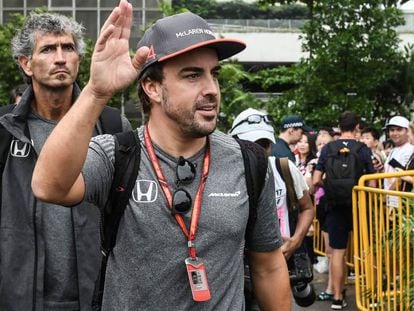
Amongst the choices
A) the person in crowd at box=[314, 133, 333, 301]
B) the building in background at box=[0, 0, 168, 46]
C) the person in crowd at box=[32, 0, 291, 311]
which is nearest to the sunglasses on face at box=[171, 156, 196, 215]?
the person in crowd at box=[32, 0, 291, 311]

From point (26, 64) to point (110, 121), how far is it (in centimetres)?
54

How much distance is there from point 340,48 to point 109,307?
50.0 ft

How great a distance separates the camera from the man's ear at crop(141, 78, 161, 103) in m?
2.76

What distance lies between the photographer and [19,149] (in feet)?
11.4

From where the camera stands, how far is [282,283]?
10.00 ft

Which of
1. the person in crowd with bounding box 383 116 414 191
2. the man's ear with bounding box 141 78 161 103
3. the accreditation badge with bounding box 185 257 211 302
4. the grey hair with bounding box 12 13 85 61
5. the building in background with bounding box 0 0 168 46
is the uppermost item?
the building in background with bounding box 0 0 168 46

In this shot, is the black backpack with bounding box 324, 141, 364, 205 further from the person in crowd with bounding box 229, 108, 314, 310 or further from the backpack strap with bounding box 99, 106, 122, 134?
the backpack strap with bounding box 99, 106, 122, 134

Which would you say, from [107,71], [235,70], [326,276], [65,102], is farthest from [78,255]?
[235,70]

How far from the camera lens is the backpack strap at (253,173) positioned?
2758 millimetres

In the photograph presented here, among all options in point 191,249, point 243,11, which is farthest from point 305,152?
point 243,11

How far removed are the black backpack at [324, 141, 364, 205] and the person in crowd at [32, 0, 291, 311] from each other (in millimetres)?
5439

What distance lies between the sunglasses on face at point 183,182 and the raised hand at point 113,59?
0.42 metres

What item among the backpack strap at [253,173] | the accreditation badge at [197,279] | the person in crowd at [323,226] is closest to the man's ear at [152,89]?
the backpack strap at [253,173]

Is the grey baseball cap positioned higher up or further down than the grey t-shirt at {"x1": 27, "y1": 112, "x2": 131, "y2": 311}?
higher up
